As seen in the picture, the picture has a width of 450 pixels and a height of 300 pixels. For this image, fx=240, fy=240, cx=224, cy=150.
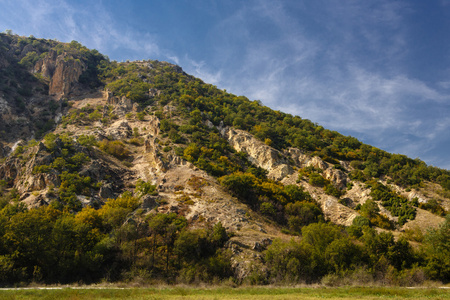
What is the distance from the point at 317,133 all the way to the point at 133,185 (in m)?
58.1

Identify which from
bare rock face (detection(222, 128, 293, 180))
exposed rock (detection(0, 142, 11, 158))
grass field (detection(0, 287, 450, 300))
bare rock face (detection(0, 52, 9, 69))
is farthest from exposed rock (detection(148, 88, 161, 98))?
grass field (detection(0, 287, 450, 300))

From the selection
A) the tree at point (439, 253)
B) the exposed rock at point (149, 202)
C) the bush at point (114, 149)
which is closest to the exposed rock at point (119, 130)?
the bush at point (114, 149)

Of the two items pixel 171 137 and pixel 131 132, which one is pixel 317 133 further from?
pixel 131 132

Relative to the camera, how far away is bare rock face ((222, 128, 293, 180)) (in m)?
57.2

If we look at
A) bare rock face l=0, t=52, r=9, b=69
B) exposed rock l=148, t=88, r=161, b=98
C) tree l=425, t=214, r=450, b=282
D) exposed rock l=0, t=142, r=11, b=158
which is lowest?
tree l=425, t=214, r=450, b=282

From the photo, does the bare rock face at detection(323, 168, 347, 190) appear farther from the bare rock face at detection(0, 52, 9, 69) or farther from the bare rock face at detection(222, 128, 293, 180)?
the bare rock face at detection(0, 52, 9, 69)

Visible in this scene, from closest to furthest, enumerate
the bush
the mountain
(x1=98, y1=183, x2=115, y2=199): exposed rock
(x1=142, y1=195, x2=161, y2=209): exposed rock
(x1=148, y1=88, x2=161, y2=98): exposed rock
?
1. the mountain
2. (x1=142, y1=195, x2=161, y2=209): exposed rock
3. (x1=98, y1=183, x2=115, y2=199): exposed rock
4. the bush
5. (x1=148, y1=88, x2=161, y2=98): exposed rock

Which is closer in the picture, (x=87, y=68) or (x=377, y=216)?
(x=377, y=216)

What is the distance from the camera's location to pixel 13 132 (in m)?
60.6

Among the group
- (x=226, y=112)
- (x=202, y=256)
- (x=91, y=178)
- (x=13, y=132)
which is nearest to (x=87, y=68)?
(x=13, y=132)

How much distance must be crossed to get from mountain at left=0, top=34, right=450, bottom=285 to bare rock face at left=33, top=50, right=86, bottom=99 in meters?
0.54

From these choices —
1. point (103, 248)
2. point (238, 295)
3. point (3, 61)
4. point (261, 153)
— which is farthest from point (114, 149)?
point (3, 61)

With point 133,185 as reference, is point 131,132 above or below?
above

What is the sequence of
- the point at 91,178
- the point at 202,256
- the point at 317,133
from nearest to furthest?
the point at 202,256 → the point at 91,178 → the point at 317,133
